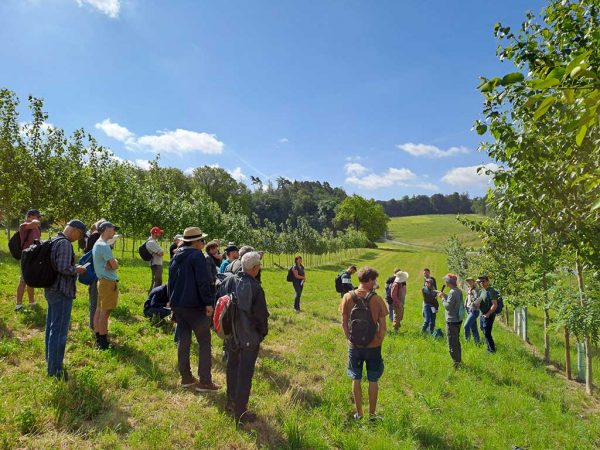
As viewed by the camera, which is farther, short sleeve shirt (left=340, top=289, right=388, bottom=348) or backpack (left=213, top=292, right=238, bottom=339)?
short sleeve shirt (left=340, top=289, right=388, bottom=348)

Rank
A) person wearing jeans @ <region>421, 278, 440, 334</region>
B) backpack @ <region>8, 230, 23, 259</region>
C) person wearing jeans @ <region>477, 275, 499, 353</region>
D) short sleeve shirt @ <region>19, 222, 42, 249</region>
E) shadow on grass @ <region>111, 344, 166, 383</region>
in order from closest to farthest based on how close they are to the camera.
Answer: shadow on grass @ <region>111, 344, 166, 383</region>, backpack @ <region>8, 230, 23, 259</region>, short sleeve shirt @ <region>19, 222, 42, 249</region>, person wearing jeans @ <region>477, 275, 499, 353</region>, person wearing jeans @ <region>421, 278, 440, 334</region>

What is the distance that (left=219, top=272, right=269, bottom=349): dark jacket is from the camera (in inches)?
200

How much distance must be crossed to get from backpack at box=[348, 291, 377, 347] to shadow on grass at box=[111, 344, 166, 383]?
3.27 meters

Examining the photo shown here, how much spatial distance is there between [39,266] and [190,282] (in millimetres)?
2144

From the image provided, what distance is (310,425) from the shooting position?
541 centimetres

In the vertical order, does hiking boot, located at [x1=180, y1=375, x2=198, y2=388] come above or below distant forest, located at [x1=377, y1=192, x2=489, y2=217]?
below

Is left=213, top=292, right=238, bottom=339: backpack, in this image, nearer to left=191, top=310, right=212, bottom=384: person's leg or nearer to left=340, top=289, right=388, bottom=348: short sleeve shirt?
left=191, top=310, right=212, bottom=384: person's leg

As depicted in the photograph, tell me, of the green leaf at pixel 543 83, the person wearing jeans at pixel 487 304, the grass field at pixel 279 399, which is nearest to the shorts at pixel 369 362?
the grass field at pixel 279 399

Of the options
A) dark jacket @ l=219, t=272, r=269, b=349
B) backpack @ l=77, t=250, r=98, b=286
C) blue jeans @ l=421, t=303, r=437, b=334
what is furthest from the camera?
blue jeans @ l=421, t=303, r=437, b=334

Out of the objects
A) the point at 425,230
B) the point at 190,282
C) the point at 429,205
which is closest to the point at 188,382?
the point at 190,282

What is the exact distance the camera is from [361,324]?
5605mm

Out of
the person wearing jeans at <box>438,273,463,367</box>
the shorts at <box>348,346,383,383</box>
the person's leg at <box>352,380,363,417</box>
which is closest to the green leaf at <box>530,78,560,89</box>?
the shorts at <box>348,346,383,383</box>

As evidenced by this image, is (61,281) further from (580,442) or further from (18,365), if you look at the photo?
(580,442)

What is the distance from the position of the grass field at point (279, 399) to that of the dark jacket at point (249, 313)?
3.83 feet
